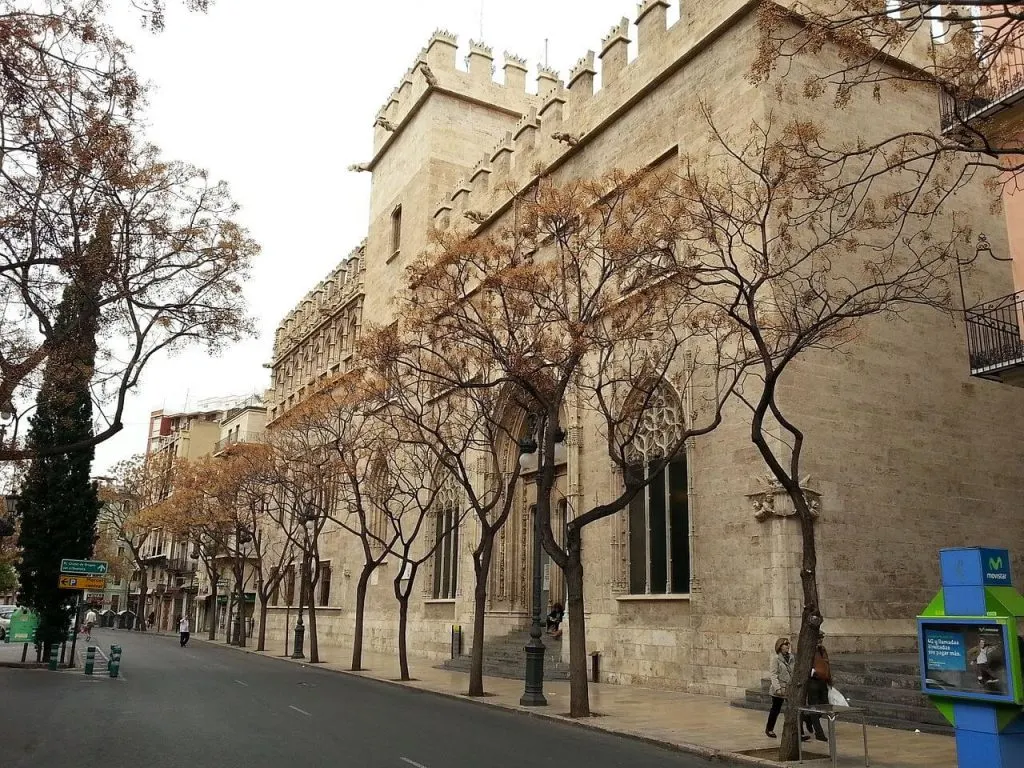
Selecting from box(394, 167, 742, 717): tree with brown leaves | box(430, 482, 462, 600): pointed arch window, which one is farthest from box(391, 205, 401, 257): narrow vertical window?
box(394, 167, 742, 717): tree with brown leaves

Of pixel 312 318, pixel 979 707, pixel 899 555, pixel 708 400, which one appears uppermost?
pixel 312 318

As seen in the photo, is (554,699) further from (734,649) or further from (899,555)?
(899,555)

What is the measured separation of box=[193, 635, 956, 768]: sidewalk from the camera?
32.4 ft

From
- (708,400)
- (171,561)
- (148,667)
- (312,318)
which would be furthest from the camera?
(171,561)

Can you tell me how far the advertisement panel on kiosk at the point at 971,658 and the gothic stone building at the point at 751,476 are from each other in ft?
21.1

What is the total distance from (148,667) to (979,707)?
21.3 metres

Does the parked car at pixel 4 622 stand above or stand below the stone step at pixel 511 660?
below

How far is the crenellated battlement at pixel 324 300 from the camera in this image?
A: 4119 cm

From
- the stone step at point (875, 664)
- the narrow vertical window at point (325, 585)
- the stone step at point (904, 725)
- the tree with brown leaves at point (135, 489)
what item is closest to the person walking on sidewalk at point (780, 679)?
the stone step at point (904, 725)

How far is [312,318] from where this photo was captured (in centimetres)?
4709

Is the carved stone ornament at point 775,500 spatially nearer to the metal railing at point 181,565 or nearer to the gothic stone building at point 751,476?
the gothic stone building at point 751,476

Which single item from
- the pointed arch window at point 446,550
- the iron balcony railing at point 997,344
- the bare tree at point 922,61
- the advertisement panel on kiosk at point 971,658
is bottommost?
the advertisement panel on kiosk at point 971,658

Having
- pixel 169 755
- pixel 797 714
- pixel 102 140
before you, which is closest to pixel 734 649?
pixel 797 714

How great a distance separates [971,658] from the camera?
8016 mm
